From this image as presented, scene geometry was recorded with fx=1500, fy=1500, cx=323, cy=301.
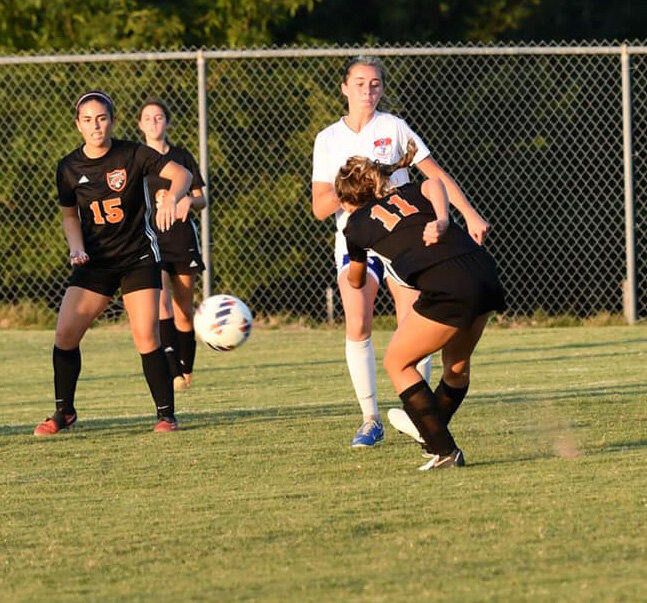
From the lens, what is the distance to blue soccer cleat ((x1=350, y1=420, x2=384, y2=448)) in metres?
7.03

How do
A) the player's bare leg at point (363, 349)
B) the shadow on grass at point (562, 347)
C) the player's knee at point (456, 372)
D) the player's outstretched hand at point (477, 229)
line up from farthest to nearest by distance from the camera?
the shadow on grass at point (562, 347) → the player's bare leg at point (363, 349) → the player's knee at point (456, 372) → the player's outstretched hand at point (477, 229)

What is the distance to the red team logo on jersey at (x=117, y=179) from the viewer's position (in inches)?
307

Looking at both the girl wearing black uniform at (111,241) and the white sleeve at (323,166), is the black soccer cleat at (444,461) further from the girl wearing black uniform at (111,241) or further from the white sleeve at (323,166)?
the girl wearing black uniform at (111,241)

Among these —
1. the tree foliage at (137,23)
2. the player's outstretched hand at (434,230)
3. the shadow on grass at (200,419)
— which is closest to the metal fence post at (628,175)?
the tree foliage at (137,23)

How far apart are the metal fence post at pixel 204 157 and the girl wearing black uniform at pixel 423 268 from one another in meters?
7.59

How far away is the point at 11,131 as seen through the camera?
14.6 metres

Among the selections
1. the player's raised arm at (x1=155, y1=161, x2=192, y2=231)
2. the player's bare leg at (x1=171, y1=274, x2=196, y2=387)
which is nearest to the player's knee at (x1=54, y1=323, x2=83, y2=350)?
the player's raised arm at (x1=155, y1=161, x2=192, y2=231)

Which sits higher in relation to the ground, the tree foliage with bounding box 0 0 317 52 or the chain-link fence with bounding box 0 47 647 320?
the tree foliage with bounding box 0 0 317 52

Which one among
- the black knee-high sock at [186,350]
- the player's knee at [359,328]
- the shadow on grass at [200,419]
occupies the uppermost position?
the player's knee at [359,328]

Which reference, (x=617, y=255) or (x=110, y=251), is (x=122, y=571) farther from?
(x=617, y=255)

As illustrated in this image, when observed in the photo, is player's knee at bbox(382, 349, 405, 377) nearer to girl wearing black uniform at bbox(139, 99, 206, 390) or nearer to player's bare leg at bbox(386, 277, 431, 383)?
player's bare leg at bbox(386, 277, 431, 383)

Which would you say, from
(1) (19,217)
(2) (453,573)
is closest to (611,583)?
(2) (453,573)

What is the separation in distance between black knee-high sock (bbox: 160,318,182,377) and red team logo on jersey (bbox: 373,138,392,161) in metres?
3.35

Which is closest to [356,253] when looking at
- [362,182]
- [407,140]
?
[362,182]
